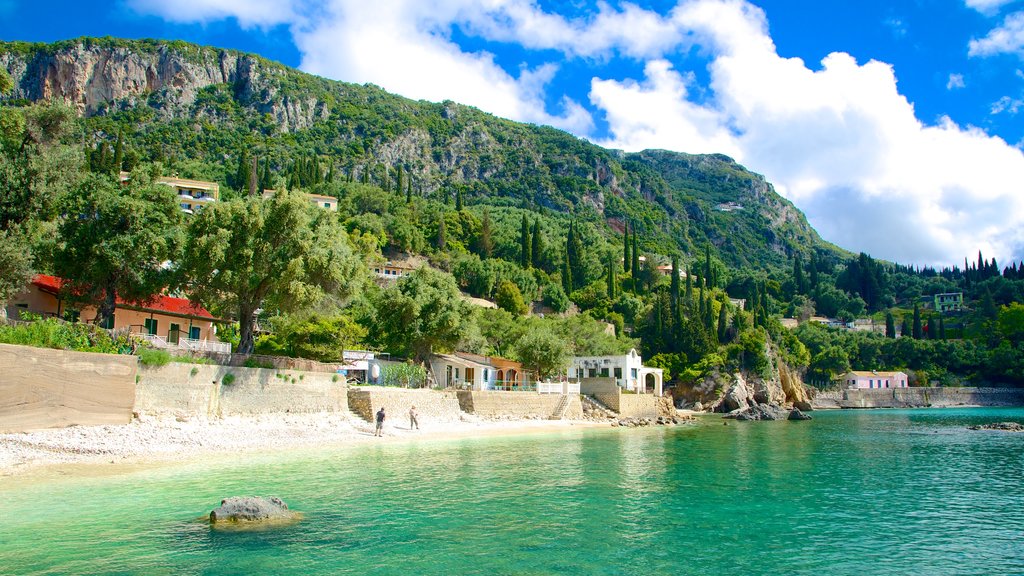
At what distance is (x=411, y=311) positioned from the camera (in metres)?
44.9

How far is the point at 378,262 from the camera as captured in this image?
96438mm

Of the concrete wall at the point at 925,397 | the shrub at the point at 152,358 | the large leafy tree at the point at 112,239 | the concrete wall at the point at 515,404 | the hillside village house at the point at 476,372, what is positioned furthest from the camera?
the concrete wall at the point at 925,397

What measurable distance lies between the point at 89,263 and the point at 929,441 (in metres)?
46.0

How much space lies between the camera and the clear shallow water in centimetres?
1143

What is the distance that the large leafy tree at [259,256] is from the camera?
29656 millimetres

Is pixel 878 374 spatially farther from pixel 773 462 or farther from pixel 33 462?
pixel 33 462

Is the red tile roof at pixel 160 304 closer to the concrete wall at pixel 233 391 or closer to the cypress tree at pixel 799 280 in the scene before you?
the concrete wall at pixel 233 391

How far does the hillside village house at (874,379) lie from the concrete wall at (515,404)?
74.8 m

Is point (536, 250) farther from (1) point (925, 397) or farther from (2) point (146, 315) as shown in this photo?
(2) point (146, 315)

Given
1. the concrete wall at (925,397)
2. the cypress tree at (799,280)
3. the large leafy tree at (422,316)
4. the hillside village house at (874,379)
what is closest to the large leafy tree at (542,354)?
the large leafy tree at (422,316)

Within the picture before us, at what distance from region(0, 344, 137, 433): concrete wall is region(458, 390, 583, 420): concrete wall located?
22689mm

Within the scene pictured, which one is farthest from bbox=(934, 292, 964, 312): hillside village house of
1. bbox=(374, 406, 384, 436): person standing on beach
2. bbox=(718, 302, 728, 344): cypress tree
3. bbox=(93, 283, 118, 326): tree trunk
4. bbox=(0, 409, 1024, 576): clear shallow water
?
bbox=(93, 283, 118, 326): tree trunk

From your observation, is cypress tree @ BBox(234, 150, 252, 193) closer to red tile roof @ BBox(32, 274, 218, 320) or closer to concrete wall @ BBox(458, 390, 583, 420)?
red tile roof @ BBox(32, 274, 218, 320)

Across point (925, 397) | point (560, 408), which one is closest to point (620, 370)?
point (560, 408)
